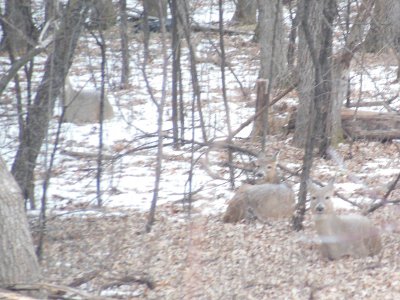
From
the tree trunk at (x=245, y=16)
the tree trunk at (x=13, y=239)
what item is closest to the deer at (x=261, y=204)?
the tree trunk at (x=13, y=239)

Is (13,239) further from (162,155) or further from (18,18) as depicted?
(162,155)

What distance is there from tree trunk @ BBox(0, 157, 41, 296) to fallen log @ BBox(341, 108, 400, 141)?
718 cm

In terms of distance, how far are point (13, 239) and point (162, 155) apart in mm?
5246

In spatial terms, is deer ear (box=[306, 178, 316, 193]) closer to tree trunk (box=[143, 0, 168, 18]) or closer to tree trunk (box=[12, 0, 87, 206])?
A: tree trunk (box=[143, 0, 168, 18])

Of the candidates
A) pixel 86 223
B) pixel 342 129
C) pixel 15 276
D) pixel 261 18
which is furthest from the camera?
pixel 261 18

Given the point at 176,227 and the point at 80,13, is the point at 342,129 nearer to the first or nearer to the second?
the point at 176,227

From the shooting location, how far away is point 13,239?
6.74 metres

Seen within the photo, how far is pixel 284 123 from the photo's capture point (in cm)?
1441

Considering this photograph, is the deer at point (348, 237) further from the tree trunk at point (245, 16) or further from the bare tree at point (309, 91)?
the tree trunk at point (245, 16)

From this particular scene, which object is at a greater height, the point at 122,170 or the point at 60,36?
the point at 60,36

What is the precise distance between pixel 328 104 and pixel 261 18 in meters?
5.55

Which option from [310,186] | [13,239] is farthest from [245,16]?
[13,239]

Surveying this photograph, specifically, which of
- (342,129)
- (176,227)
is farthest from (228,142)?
(342,129)

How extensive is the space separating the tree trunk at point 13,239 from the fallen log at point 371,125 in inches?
283
